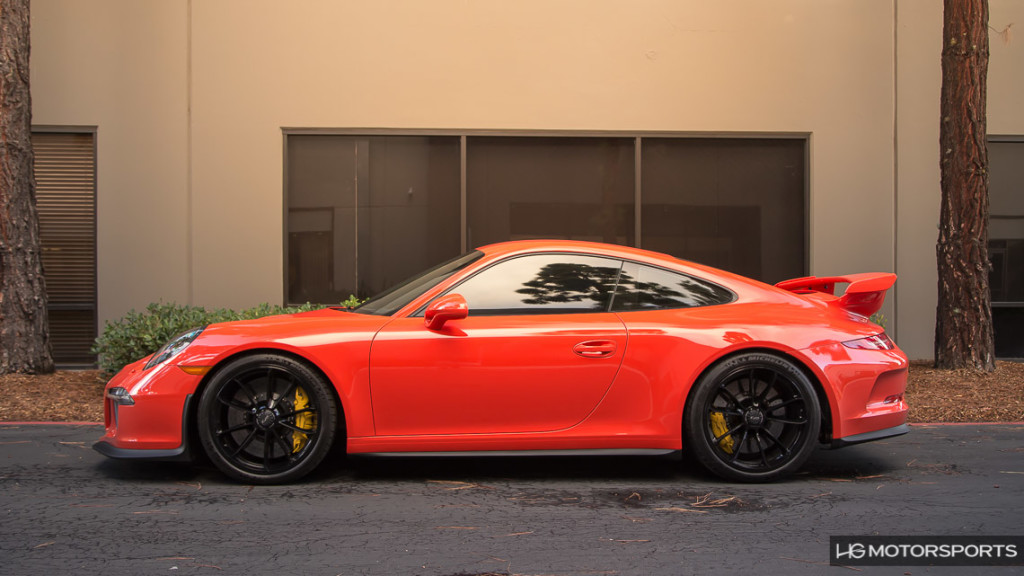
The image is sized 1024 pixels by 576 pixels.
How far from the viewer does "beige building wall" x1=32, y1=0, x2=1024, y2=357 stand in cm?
912

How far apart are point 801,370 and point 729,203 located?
17.3 ft

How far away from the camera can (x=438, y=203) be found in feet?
30.8

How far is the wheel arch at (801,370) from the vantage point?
4.54m

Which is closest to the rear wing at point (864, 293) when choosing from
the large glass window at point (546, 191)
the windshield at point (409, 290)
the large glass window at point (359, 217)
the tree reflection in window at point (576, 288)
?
the tree reflection in window at point (576, 288)

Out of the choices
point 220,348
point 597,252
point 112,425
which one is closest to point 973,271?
point 597,252

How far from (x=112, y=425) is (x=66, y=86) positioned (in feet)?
19.7

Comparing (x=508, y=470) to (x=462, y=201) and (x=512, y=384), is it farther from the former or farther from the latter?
(x=462, y=201)

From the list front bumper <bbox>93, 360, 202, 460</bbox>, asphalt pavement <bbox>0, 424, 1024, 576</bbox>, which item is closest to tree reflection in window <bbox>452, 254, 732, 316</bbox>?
asphalt pavement <bbox>0, 424, 1024, 576</bbox>

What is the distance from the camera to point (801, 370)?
4.59 metres

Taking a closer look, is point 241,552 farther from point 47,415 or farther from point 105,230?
point 105,230

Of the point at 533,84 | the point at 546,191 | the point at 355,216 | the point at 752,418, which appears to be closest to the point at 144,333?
the point at 355,216

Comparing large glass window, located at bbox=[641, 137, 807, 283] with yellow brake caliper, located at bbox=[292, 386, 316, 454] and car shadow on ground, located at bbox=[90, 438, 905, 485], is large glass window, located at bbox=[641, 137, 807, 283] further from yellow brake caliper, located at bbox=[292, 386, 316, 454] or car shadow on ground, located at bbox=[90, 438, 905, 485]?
yellow brake caliper, located at bbox=[292, 386, 316, 454]

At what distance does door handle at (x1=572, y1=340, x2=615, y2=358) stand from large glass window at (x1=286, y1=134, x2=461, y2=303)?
5064 mm

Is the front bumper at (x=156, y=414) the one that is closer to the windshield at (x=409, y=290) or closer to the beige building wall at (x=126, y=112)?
the windshield at (x=409, y=290)
